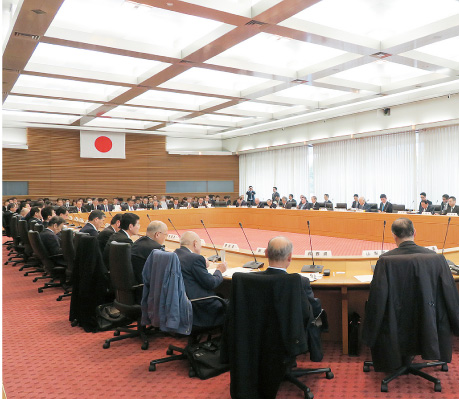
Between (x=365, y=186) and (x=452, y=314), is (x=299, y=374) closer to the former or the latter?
(x=452, y=314)

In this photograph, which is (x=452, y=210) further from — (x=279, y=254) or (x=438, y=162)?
(x=279, y=254)

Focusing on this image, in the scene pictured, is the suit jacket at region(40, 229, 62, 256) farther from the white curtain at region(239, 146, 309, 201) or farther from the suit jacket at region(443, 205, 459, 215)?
the white curtain at region(239, 146, 309, 201)

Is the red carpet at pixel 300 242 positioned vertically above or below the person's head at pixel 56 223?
below

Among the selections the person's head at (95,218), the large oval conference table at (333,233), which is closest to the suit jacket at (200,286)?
the large oval conference table at (333,233)

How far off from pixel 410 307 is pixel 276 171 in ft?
45.8

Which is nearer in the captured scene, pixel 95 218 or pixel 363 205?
pixel 95 218

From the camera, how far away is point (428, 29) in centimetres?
621

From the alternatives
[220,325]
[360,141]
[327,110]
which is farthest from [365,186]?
[220,325]

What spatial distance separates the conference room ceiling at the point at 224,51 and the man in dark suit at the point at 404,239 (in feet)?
11.2

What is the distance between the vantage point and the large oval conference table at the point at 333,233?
3.38 meters

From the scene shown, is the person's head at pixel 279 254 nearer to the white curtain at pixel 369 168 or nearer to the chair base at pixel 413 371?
the chair base at pixel 413 371

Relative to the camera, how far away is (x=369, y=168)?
12.8 meters

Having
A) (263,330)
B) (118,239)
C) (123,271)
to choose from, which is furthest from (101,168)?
(263,330)

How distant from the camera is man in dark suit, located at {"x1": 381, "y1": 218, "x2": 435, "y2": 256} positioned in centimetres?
275
